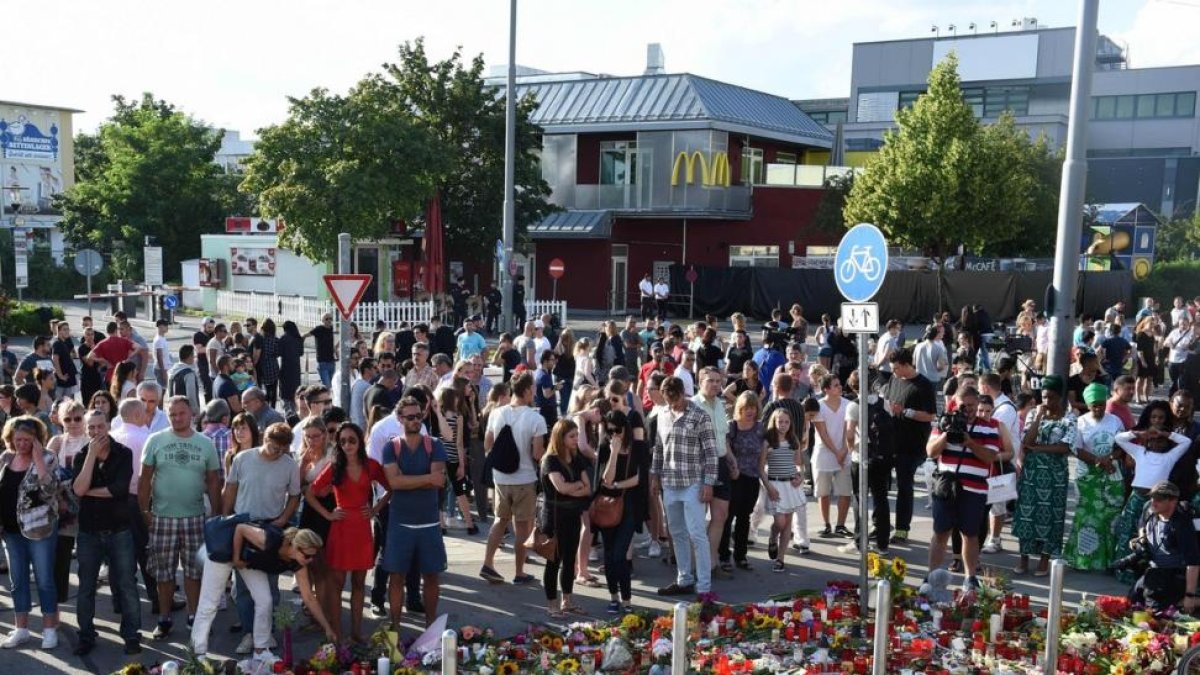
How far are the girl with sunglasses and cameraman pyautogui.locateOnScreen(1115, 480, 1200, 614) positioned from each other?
598 cm

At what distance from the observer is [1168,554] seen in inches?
304

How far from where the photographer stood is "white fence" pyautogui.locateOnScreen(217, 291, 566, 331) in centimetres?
2833

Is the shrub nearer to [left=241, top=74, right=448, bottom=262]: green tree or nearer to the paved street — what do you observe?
[left=241, top=74, right=448, bottom=262]: green tree

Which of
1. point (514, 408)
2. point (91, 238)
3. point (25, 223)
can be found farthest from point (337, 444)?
point (25, 223)

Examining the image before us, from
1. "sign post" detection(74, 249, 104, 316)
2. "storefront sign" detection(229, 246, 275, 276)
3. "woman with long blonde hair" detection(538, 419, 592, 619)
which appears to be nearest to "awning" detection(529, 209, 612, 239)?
"storefront sign" detection(229, 246, 275, 276)

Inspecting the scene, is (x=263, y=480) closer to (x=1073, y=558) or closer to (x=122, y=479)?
(x=122, y=479)

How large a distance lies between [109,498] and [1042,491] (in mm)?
7391

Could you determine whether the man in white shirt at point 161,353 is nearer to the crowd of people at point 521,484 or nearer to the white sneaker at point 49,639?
the crowd of people at point 521,484

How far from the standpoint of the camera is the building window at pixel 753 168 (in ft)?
129

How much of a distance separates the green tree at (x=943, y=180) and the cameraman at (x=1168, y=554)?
24.6 meters

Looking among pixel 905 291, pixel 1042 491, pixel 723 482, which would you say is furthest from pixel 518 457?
pixel 905 291

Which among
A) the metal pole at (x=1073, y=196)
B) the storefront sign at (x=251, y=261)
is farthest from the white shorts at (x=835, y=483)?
the storefront sign at (x=251, y=261)

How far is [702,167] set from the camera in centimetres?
3725

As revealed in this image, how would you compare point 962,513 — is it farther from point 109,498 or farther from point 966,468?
point 109,498
